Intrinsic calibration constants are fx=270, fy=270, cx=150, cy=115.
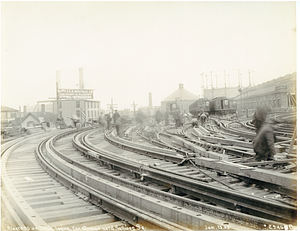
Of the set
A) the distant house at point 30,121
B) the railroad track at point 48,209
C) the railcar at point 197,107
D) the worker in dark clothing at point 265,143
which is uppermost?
the railcar at point 197,107

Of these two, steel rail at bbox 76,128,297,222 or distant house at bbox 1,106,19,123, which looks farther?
distant house at bbox 1,106,19,123

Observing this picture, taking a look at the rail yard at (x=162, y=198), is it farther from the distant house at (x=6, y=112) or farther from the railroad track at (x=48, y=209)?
the distant house at (x=6, y=112)

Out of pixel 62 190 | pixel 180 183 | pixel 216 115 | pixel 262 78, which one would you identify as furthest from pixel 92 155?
pixel 216 115

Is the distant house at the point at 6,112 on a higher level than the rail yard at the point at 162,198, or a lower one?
higher

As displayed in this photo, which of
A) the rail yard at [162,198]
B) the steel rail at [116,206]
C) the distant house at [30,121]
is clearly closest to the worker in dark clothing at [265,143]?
the rail yard at [162,198]

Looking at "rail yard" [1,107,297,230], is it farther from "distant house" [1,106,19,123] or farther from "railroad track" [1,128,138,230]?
"distant house" [1,106,19,123]

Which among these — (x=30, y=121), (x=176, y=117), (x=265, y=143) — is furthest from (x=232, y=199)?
(x=30, y=121)

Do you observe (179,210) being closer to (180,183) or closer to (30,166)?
(180,183)

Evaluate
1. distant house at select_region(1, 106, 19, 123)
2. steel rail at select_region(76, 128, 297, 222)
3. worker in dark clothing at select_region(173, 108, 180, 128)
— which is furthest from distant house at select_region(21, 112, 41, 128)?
steel rail at select_region(76, 128, 297, 222)

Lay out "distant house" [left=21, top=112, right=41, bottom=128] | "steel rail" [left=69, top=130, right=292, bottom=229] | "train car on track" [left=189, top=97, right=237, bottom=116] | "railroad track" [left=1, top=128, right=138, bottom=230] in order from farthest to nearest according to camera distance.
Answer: "train car on track" [left=189, top=97, right=237, bottom=116] → "distant house" [left=21, top=112, right=41, bottom=128] → "railroad track" [left=1, top=128, right=138, bottom=230] → "steel rail" [left=69, top=130, right=292, bottom=229]

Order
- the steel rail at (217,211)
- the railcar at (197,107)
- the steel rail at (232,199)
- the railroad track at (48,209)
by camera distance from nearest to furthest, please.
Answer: the steel rail at (217,211)
the steel rail at (232,199)
the railroad track at (48,209)
the railcar at (197,107)

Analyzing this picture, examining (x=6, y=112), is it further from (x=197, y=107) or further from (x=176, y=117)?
(x=197, y=107)
